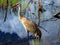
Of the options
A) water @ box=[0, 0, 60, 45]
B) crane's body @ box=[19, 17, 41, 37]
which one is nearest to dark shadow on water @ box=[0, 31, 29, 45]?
water @ box=[0, 0, 60, 45]

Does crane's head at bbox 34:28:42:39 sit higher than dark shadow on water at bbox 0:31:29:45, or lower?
higher

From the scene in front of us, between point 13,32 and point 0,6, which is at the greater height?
point 0,6

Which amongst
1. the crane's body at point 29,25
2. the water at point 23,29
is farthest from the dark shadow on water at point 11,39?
the crane's body at point 29,25

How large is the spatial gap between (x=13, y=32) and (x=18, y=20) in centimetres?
11

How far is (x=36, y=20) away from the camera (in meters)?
2.28

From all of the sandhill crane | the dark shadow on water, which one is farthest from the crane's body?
the dark shadow on water

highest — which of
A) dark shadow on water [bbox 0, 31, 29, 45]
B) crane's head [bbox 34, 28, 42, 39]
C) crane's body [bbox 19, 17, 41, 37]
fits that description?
crane's body [bbox 19, 17, 41, 37]

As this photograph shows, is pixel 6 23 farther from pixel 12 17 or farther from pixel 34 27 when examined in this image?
pixel 34 27

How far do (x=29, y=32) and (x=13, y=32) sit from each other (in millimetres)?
140

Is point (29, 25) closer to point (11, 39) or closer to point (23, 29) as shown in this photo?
point (23, 29)

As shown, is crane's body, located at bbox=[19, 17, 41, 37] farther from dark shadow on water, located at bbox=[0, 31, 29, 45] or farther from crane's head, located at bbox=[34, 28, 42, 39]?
dark shadow on water, located at bbox=[0, 31, 29, 45]

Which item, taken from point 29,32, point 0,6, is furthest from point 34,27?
point 0,6

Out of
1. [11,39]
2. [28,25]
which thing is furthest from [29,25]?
[11,39]

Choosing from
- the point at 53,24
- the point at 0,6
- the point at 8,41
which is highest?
the point at 0,6
